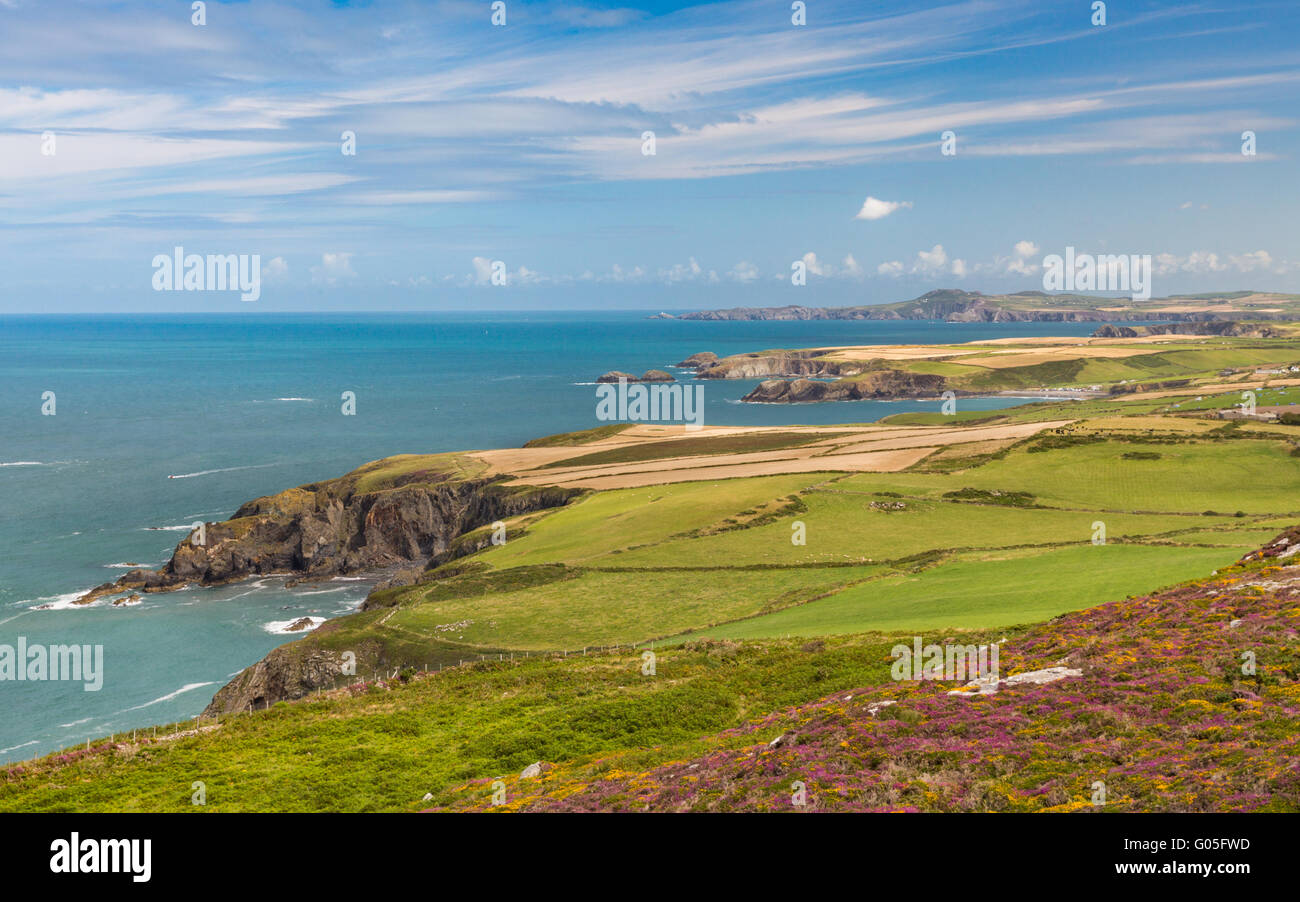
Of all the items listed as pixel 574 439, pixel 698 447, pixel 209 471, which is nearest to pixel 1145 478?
pixel 698 447

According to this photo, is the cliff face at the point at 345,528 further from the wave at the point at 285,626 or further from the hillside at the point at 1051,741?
the hillside at the point at 1051,741

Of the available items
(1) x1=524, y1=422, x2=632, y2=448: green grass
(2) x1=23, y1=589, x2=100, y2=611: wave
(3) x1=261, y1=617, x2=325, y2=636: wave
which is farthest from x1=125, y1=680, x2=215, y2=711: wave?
(1) x1=524, y1=422, x2=632, y2=448: green grass

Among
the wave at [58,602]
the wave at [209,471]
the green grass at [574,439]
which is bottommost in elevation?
the wave at [58,602]

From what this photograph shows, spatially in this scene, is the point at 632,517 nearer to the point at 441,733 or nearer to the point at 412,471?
the point at 412,471

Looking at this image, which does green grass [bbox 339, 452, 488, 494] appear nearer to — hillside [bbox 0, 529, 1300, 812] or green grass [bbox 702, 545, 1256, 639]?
green grass [bbox 702, 545, 1256, 639]

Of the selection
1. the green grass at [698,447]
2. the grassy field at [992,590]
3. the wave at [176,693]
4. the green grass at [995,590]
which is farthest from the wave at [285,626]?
the green grass at [698,447]
